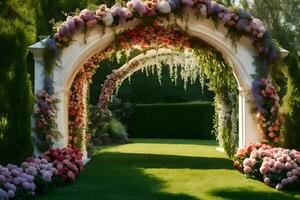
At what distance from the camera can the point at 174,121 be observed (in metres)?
22.4

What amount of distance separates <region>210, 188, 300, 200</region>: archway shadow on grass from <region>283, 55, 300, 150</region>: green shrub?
6.87 feet

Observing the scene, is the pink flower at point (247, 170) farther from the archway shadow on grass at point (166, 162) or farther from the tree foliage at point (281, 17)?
the tree foliage at point (281, 17)

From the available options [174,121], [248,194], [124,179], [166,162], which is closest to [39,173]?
[124,179]

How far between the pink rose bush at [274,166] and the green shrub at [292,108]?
0.62 meters

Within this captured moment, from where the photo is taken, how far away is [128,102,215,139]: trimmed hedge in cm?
2214

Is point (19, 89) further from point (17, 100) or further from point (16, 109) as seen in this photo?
point (16, 109)

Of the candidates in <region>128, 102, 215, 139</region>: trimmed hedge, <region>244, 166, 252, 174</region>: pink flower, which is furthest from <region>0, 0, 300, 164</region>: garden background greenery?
<region>128, 102, 215, 139</region>: trimmed hedge

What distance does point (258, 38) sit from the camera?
9.18 m

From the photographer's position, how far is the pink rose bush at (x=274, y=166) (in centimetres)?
716

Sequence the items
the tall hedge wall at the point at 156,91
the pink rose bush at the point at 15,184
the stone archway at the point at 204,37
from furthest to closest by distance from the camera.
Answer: the tall hedge wall at the point at 156,91 → the stone archway at the point at 204,37 → the pink rose bush at the point at 15,184

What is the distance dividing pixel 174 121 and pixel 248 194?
51.5ft

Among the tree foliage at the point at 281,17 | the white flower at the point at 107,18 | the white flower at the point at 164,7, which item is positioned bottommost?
the white flower at the point at 107,18

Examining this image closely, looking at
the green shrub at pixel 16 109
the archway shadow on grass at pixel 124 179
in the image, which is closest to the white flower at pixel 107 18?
the green shrub at pixel 16 109

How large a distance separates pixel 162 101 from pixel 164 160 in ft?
52.4
